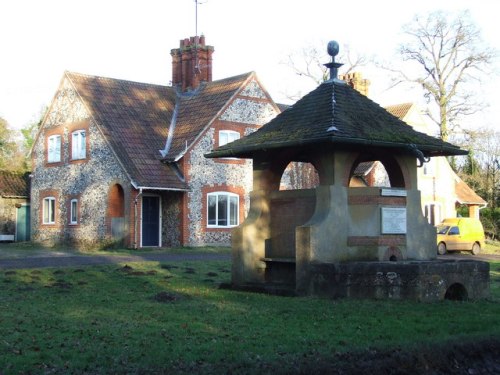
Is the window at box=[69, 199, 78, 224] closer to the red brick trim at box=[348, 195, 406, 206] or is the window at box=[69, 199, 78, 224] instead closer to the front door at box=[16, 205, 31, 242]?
the front door at box=[16, 205, 31, 242]

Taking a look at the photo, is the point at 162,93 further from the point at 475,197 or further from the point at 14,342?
the point at 14,342

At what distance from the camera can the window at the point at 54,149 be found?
3966 centimetres

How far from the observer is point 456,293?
16.5 meters

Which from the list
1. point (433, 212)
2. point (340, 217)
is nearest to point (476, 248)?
point (433, 212)

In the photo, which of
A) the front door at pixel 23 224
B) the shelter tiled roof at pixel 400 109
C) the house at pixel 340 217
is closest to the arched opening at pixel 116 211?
the front door at pixel 23 224

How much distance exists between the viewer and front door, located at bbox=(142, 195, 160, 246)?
35.1 metres

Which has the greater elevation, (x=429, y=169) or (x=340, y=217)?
(x=429, y=169)

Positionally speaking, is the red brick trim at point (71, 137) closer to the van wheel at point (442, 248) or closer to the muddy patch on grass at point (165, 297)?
the van wheel at point (442, 248)

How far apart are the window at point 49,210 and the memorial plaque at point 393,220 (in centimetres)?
2613

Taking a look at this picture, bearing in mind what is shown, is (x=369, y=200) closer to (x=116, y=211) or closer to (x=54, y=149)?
(x=116, y=211)

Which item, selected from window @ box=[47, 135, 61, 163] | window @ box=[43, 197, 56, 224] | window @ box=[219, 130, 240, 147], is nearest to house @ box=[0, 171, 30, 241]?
window @ box=[43, 197, 56, 224]

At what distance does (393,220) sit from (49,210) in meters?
26.8

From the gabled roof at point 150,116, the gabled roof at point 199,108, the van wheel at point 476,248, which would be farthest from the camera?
the van wheel at point 476,248

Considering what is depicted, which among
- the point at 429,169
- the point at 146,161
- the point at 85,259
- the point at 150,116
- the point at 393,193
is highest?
the point at 150,116
